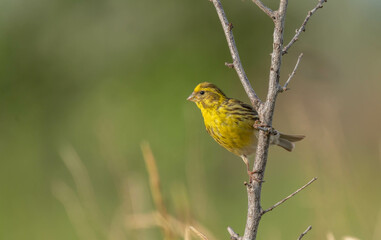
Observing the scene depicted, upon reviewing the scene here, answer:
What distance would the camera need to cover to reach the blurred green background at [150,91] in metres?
9.18

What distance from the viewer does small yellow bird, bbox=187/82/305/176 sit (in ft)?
10.4

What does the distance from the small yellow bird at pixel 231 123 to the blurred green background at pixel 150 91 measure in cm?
299

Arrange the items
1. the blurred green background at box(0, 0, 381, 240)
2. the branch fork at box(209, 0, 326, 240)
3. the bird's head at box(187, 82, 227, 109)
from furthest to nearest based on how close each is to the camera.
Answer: the blurred green background at box(0, 0, 381, 240) → the bird's head at box(187, 82, 227, 109) → the branch fork at box(209, 0, 326, 240)

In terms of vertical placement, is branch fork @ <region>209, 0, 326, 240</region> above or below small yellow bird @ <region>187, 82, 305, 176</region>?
below

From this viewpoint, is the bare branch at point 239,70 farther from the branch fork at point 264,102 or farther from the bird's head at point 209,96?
the bird's head at point 209,96

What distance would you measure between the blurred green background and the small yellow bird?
299cm

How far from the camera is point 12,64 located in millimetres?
13172

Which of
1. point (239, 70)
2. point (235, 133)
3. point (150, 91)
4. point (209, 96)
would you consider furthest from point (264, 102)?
point (150, 91)

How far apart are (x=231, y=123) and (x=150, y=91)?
8.92m

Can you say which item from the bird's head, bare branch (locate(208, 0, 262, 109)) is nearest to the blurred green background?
the bird's head

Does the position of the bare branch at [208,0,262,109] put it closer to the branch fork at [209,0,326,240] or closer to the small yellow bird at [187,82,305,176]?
the branch fork at [209,0,326,240]

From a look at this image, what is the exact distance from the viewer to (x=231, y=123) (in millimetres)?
3217

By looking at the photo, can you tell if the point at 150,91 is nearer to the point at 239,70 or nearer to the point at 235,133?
the point at 235,133

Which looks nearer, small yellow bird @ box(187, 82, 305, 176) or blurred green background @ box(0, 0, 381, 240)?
small yellow bird @ box(187, 82, 305, 176)
